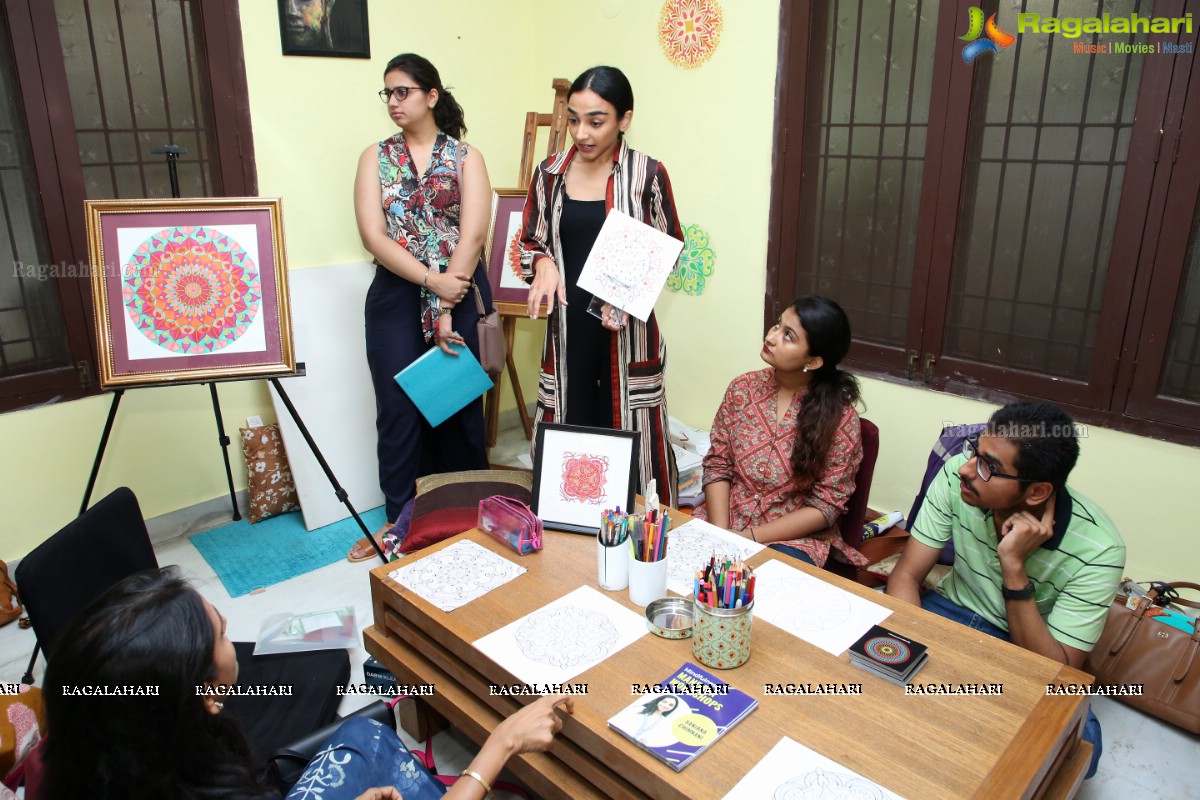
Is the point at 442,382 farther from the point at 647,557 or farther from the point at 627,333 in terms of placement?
the point at 647,557

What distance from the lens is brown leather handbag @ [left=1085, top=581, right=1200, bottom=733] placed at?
197 cm

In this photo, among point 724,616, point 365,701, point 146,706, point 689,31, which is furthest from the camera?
point 689,31

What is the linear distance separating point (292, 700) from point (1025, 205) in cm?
260

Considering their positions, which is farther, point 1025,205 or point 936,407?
point 936,407

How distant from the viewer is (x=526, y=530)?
5.90 ft

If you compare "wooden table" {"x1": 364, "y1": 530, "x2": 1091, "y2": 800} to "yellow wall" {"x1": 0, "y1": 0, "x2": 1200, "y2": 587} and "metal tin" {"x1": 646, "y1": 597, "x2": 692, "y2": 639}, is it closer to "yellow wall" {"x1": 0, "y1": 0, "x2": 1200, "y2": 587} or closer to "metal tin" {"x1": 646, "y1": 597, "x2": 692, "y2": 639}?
"metal tin" {"x1": 646, "y1": 597, "x2": 692, "y2": 639}

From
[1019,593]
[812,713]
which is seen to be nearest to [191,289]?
[812,713]

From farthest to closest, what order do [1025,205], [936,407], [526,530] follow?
[936,407], [1025,205], [526,530]

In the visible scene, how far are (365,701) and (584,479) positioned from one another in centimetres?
89

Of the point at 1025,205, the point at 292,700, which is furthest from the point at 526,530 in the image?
the point at 1025,205

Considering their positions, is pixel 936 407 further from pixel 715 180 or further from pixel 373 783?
pixel 373 783

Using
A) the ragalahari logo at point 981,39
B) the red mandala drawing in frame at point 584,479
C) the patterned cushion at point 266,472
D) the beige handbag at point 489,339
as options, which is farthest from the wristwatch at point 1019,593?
the patterned cushion at point 266,472

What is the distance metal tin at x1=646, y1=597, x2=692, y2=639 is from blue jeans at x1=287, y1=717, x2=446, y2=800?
19.0 inches

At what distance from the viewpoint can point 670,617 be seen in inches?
59.6
